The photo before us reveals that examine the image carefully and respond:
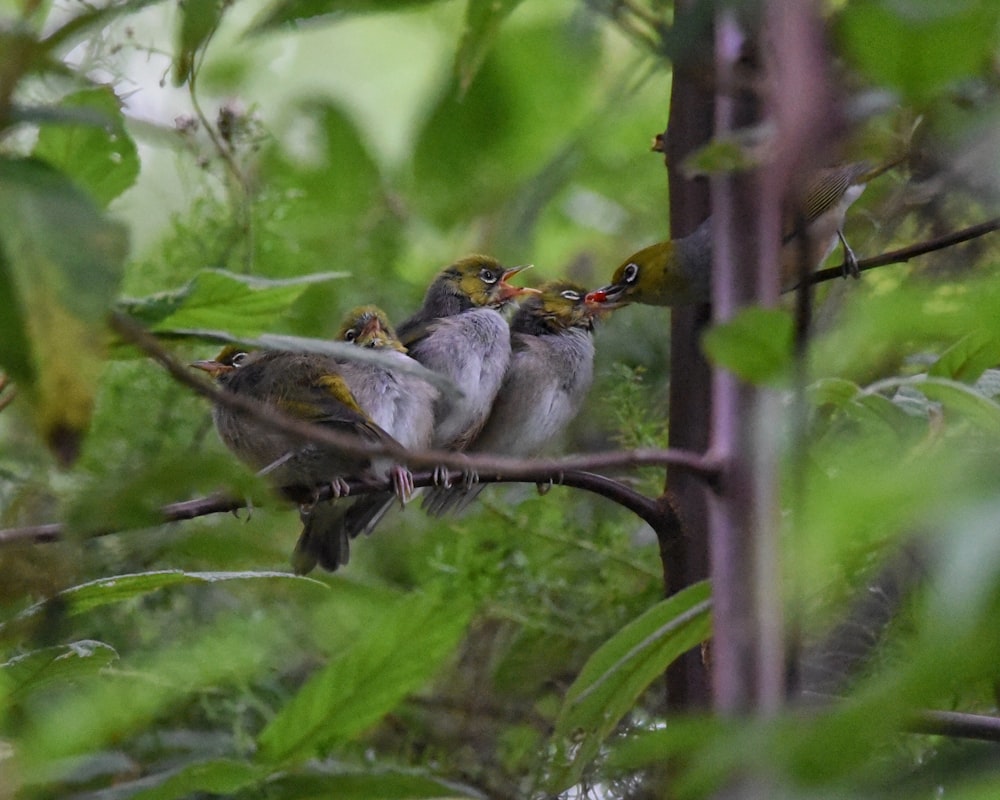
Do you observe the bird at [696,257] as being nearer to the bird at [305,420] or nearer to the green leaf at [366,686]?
the bird at [305,420]

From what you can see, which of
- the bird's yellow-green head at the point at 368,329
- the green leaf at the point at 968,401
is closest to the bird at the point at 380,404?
the bird's yellow-green head at the point at 368,329

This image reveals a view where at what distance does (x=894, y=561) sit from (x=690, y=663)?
0.35m

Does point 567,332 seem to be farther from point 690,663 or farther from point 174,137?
point 690,663

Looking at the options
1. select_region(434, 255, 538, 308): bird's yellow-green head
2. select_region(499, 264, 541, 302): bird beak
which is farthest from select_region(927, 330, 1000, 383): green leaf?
select_region(499, 264, 541, 302): bird beak

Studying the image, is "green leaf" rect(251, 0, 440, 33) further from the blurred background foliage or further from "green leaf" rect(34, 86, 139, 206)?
"green leaf" rect(34, 86, 139, 206)

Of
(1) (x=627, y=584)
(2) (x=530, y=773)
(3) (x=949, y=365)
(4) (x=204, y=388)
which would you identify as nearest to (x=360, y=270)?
(1) (x=627, y=584)

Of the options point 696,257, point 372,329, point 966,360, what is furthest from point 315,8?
point 372,329

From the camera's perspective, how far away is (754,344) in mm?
507

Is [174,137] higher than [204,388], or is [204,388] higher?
[174,137]

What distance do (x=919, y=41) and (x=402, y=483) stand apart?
1305 millimetres

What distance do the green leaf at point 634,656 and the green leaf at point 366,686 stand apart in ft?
0.37

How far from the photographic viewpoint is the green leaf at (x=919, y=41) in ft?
1.38

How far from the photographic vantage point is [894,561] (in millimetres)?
1340

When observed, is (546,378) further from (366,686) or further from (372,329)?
(366,686)
